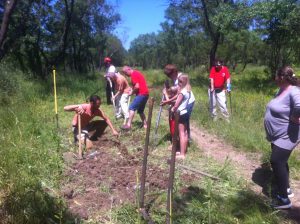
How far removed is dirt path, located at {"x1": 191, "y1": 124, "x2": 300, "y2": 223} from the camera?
5.63m

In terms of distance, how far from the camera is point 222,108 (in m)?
10.2

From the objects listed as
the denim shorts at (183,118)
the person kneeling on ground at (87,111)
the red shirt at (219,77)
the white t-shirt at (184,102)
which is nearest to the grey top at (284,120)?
the white t-shirt at (184,102)

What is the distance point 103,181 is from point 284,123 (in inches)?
105

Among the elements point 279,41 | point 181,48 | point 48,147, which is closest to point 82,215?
point 48,147

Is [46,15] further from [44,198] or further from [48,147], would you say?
[44,198]

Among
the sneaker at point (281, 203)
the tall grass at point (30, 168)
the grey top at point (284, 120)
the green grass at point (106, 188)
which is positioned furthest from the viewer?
the sneaker at point (281, 203)

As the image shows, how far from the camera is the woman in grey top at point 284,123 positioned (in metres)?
4.69

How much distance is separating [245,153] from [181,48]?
48.3 meters

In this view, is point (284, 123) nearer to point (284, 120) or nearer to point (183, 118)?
point (284, 120)

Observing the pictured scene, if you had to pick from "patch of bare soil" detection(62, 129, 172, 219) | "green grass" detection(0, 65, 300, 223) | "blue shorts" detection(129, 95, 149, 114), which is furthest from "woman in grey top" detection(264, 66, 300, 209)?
"blue shorts" detection(129, 95, 149, 114)

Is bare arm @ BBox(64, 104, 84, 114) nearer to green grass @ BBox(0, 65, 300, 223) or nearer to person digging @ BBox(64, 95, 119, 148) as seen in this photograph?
person digging @ BBox(64, 95, 119, 148)

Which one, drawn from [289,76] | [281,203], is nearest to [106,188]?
[281,203]

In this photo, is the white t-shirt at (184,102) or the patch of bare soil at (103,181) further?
the white t-shirt at (184,102)

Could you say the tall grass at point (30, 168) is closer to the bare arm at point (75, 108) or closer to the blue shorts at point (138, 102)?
the bare arm at point (75, 108)
